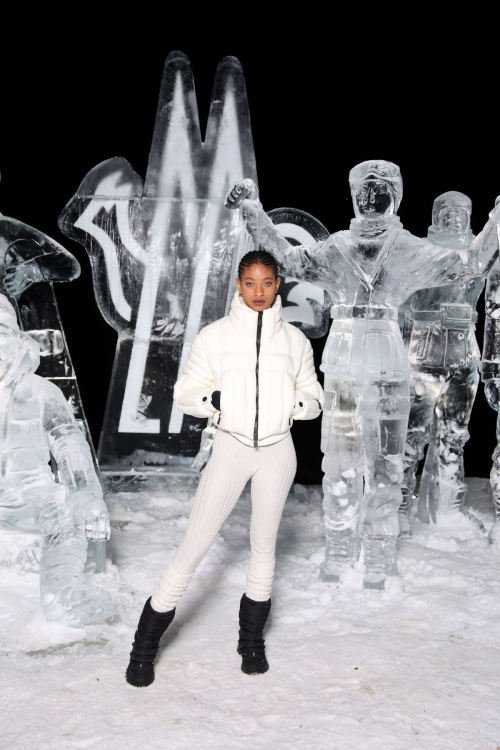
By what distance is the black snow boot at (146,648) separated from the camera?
2506 mm

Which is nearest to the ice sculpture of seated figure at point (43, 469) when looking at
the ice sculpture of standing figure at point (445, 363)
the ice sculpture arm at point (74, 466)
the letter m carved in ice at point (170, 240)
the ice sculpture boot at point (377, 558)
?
the ice sculpture arm at point (74, 466)

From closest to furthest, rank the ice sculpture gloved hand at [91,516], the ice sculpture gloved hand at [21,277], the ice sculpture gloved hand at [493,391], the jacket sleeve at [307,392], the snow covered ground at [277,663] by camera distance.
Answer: the snow covered ground at [277,663], the jacket sleeve at [307,392], the ice sculpture gloved hand at [91,516], the ice sculpture gloved hand at [21,277], the ice sculpture gloved hand at [493,391]

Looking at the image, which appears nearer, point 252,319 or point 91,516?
point 252,319

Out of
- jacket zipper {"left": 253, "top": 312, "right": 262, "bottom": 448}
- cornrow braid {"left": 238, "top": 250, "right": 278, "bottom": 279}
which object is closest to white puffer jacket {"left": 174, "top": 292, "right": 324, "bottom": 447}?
jacket zipper {"left": 253, "top": 312, "right": 262, "bottom": 448}

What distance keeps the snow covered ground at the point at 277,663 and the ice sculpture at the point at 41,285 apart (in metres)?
1.07


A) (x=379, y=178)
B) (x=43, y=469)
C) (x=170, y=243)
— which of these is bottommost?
(x=43, y=469)

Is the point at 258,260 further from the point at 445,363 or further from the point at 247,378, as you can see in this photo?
the point at 445,363

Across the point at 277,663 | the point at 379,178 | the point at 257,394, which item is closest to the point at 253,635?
the point at 277,663

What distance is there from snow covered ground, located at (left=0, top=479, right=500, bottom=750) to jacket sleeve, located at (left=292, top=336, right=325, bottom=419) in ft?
3.10

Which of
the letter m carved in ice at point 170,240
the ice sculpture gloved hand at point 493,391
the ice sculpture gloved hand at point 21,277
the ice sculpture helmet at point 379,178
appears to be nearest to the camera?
the ice sculpture helmet at point 379,178

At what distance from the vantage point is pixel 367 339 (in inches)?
129

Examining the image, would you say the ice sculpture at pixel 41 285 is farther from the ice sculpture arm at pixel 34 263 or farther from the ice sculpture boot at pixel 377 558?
the ice sculpture boot at pixel 377 558

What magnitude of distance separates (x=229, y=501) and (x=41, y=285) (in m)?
2.21

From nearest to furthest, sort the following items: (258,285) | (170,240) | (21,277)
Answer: (258,285), (21,277), (170,240)
